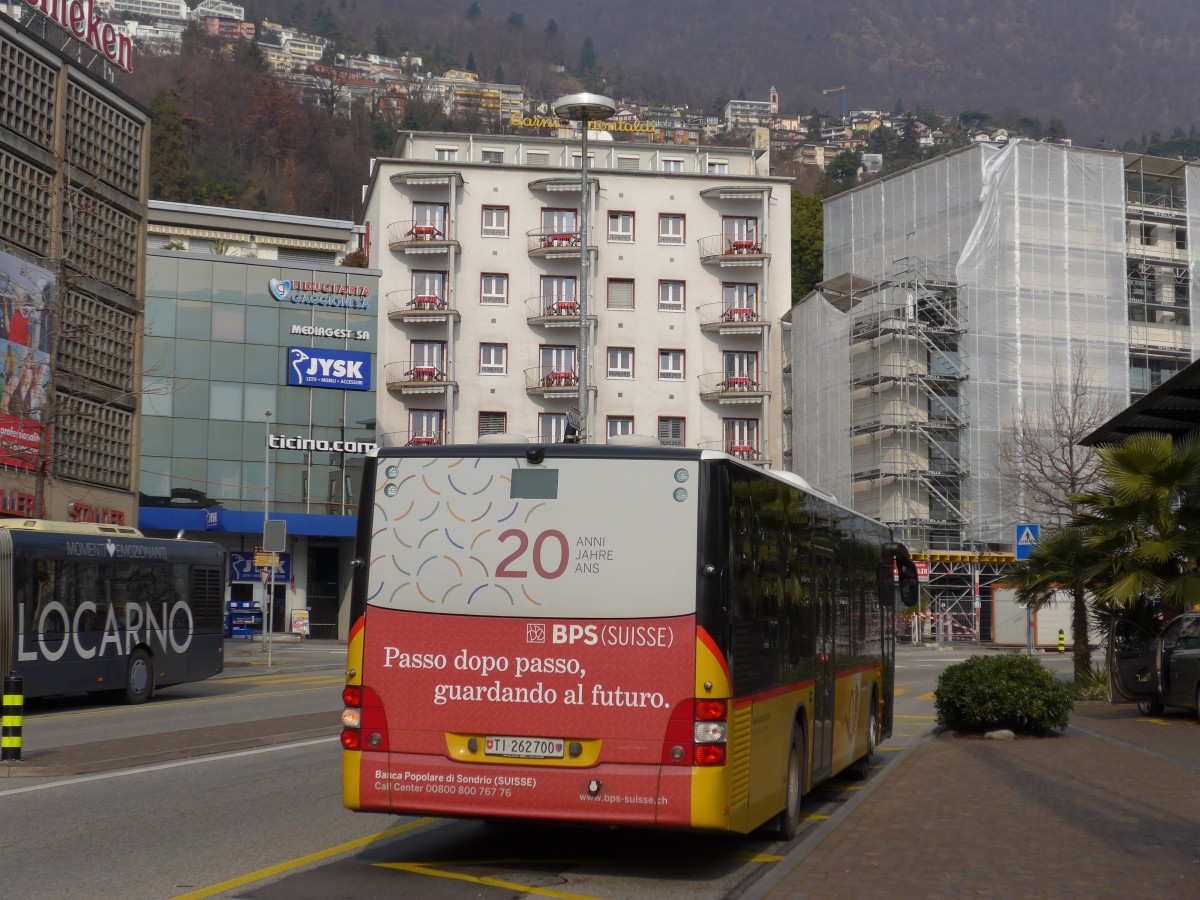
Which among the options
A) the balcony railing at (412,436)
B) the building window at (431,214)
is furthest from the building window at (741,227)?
the balcony railing at (412,436)

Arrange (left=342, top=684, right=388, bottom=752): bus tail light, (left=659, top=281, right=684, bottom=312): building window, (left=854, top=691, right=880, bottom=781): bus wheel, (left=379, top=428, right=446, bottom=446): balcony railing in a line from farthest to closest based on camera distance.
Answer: (left=659, top=281, right=684, bottom=312): building window
(left=379, top=428, right=446, bottom=446): balcony railing
(left=854, top=691, right=880, bottom=781): bus wheel
(left=342, top=684, right=388, bottom=752): bus tail light

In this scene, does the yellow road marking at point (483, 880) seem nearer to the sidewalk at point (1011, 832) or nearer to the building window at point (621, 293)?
the sidewalk at point (1011, 832)

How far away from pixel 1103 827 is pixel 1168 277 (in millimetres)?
54990

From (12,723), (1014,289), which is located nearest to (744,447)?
(1014,289)

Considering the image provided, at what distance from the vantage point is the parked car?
21.2 meters

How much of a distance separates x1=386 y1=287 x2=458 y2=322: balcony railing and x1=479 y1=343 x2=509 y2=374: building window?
2.02 m

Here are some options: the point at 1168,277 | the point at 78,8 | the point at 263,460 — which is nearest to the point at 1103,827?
the point at 78,8

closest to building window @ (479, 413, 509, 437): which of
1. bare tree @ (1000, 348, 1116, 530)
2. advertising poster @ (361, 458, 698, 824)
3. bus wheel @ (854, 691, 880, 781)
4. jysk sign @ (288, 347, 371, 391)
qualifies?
jysk sign @ (288, 347, 371, 391)

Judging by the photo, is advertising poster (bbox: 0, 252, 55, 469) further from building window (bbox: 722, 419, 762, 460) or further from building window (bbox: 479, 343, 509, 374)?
building window (bbox: 722, 419, 762, 460)

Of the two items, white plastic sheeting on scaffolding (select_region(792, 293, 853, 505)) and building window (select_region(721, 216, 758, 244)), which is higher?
building window (select_region(721, 216, 758, 244))

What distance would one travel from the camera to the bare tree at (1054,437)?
53.2 metres

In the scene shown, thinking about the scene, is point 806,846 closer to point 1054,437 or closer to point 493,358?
point 1054,437

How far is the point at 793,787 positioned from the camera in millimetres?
11352

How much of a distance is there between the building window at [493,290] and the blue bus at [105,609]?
37.8 metres
